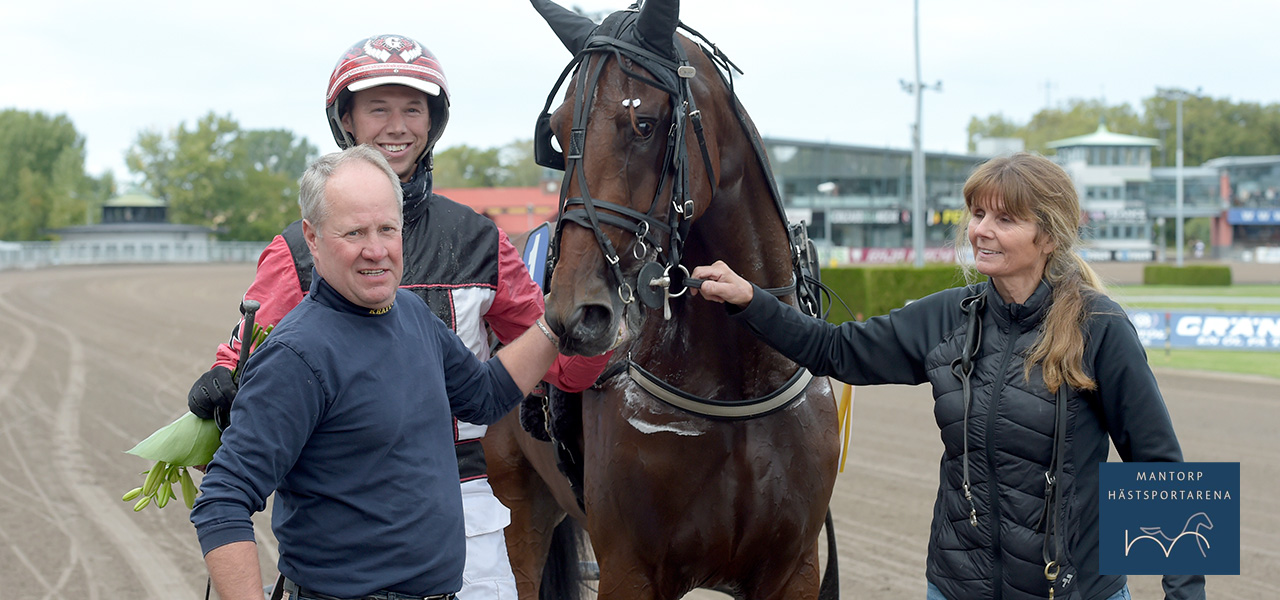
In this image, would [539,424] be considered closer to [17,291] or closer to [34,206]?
[17,291]

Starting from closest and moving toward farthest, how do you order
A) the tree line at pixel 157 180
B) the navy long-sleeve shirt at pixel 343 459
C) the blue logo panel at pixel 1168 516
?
the navy long-sleeve shirt at pixel 343 459, the blue logo panel at pixel 1168 516, the tree line at pixel 157 180

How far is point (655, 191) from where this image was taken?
203 cm

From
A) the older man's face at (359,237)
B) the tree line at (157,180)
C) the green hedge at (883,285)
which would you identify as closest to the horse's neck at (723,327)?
the older man's face at (359,237)

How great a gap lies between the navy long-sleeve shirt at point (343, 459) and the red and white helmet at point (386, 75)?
658 mm

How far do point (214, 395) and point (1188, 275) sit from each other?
3121 cm

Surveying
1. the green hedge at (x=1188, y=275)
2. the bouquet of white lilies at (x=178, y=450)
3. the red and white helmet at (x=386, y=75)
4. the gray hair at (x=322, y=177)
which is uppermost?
the red and white helmet at (x=386, y=75)

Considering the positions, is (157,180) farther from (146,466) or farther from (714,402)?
(714,402)

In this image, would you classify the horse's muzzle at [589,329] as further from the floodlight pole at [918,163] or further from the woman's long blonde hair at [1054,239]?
the floodlight pole at [918,163]

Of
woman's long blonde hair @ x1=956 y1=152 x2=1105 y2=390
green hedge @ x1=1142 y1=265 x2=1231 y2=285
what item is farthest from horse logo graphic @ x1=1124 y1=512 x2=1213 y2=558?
green hedge @ x1=1142 y1=265 x2=1231 y2=285

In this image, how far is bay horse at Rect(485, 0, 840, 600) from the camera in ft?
6.81

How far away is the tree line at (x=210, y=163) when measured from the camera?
53.9 meters

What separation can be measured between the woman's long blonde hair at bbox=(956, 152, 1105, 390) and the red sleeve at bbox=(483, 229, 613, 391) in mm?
923

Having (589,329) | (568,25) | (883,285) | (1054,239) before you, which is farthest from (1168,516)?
(883,285)

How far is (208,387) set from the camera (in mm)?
1863
